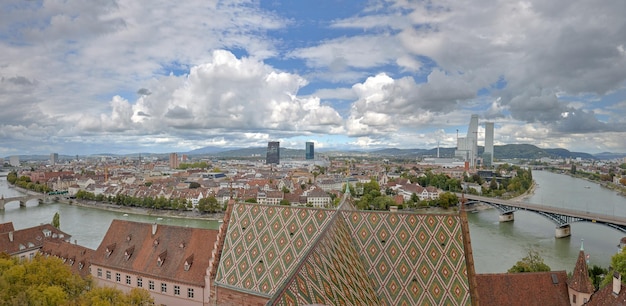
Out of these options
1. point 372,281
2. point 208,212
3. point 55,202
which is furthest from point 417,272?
point 55,202

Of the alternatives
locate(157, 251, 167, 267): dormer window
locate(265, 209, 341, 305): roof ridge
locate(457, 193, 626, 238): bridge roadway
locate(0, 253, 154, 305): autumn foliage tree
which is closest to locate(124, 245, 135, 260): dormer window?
locate(157, 251, 167, 267): dormer window

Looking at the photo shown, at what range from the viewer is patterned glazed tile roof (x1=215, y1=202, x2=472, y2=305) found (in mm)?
9102

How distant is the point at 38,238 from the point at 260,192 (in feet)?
130

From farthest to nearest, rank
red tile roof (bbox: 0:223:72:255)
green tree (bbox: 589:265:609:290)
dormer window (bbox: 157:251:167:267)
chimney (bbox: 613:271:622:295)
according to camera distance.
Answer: red tile roof (bbox: 0:223:72:255) → green tree (bbox: 589:265:609:290) → dormer window (bbox: 157:251:167:267) → chimney (bbox: 613:271:622:295)

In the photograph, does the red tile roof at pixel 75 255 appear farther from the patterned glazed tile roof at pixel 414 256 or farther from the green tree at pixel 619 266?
the green tree at pixel 619 266

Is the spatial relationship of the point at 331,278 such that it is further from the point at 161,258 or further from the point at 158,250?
the point at 158,250

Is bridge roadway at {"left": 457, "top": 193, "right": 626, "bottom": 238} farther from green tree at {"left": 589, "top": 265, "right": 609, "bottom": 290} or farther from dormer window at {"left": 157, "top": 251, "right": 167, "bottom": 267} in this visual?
dormer window at {"left": 157, "top": 251, "right": 167, "bottom": 267}

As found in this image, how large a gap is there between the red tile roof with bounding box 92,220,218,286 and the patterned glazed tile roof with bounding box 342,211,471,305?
8178 mm

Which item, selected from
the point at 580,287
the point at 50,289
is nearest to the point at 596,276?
the point at 580,287

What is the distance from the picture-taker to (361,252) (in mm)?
10258

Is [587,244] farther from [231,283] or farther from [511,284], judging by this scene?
[231,283]

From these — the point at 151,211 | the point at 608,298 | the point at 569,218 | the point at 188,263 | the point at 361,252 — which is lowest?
the point at 151,211

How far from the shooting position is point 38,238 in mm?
25625

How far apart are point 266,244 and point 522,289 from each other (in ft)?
28.6
